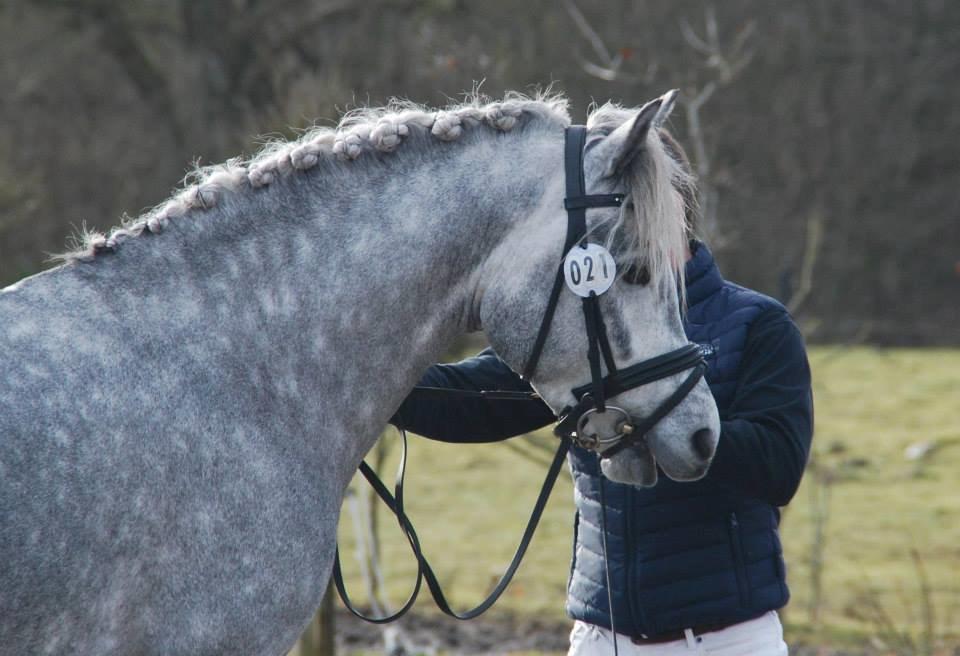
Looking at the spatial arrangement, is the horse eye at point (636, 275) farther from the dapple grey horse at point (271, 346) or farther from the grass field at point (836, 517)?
the grass field at point (836, 517)

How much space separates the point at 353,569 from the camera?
807cm

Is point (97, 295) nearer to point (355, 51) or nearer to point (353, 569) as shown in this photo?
point (353, 569)

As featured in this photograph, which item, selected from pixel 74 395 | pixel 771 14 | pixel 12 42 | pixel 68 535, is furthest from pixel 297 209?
pixel 12 42

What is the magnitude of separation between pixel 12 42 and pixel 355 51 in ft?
12.0

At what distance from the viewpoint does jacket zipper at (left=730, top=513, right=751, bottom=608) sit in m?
2.92

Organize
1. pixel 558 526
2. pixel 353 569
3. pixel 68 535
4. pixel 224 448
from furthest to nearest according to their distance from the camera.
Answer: pixel 558 526 → pixel 353 569 → pixel 224 448 → pixel 68 535

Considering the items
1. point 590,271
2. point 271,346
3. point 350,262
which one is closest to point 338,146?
point 350,262

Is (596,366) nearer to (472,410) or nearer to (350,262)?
(350,262)

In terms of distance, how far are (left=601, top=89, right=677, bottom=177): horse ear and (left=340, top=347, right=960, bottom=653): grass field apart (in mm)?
3287

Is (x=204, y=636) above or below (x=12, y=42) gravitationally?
below

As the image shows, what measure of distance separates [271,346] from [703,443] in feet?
3.05

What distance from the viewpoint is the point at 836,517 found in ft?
30.2

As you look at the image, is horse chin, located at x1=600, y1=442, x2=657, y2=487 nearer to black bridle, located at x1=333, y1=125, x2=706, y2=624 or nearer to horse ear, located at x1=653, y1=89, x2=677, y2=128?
black bridle, located at x1=333, y1=125, x2=706, y2=624

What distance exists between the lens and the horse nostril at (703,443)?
2527 millimetres
